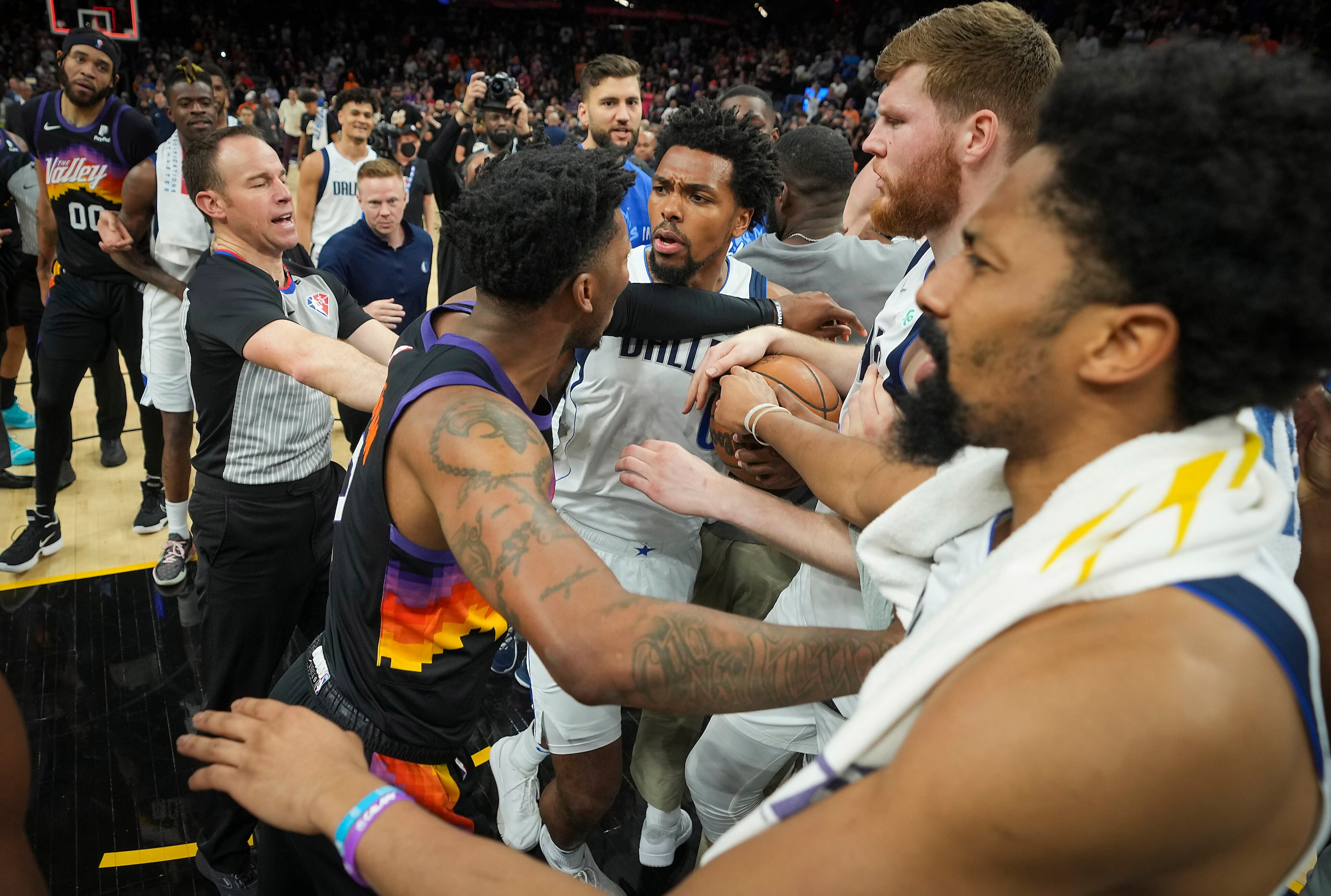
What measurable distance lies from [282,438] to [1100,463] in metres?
2.70

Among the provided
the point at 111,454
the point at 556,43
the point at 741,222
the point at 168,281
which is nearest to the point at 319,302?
the point at 741,222

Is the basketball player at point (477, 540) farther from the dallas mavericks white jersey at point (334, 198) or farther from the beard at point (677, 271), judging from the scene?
the dallas mavericks white jersey at point (334, 198)

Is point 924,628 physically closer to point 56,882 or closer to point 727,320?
point 727,320

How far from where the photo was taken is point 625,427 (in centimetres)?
286

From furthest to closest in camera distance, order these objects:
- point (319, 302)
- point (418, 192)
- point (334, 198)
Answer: point (418, 192) < point (334, 198) < point (319, 302)

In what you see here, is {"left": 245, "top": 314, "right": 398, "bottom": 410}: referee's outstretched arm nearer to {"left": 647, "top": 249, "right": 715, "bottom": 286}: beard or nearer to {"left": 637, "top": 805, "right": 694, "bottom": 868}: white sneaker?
{"left": 647, "top": 249, "right": 715, "bottom": 286}: beard

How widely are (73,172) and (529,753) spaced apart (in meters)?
4.06

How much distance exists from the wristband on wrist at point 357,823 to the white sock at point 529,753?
1721 millimetres

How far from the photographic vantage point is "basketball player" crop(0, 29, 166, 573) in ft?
14.6

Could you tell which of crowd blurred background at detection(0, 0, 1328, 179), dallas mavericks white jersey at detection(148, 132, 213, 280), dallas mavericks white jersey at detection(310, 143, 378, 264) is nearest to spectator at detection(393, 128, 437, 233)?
dallas mavericks white jersey at detection(310, 143, 378, 264)

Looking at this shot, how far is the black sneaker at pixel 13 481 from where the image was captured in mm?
5113

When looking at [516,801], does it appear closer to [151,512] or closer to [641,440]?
[641,440]

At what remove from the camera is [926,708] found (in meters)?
0.96

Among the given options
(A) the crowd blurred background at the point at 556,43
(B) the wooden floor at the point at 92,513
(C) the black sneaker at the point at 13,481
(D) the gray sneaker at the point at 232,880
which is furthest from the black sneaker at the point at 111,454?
(A) the crowd blurred background at the point at 556,43
